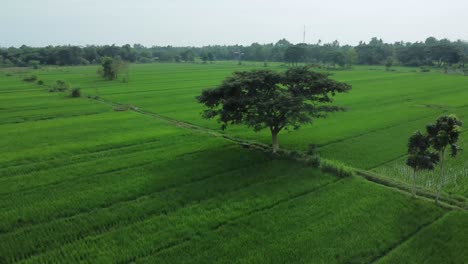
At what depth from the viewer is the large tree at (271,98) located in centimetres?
2473

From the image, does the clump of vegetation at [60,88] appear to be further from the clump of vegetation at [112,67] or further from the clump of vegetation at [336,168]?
the clump of vegetation at [336,168]

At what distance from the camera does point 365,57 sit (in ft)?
471

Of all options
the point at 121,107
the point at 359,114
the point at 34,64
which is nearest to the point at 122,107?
the point at 121,107

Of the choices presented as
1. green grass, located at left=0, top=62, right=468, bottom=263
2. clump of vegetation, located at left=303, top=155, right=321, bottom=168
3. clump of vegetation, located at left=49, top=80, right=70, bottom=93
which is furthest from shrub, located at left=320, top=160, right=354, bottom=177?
clump of vegetation, located at left=49, top=80, right=70, bottom=93

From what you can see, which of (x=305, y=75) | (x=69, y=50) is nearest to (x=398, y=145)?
(x=305, y=75)

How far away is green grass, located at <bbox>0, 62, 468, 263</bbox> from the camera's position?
14.6 metres

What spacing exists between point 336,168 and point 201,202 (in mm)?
9565

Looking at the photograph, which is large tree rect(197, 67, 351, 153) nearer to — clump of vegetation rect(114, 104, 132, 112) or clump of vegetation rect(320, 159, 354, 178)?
clump of vegetation rect(320, 159, 354, 178)

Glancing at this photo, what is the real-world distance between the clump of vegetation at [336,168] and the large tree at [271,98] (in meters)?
3.41

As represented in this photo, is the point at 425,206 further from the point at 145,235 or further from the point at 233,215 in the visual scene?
the point at 145,235

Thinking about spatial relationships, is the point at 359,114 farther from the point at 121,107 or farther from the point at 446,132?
the point at 121,107

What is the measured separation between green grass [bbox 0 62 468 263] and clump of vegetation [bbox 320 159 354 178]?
1.53ft

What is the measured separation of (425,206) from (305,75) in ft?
42.4

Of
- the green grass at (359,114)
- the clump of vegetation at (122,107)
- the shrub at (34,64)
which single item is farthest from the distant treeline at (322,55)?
the clump of vegetation at (122,107)
